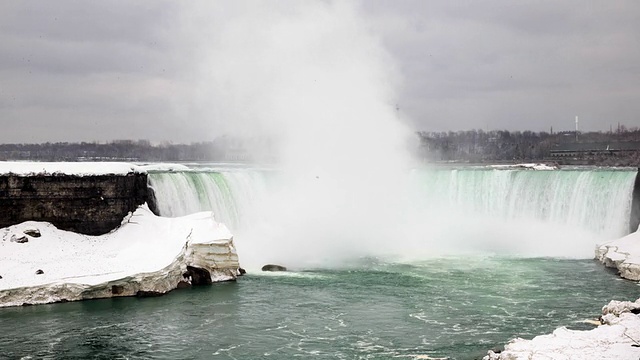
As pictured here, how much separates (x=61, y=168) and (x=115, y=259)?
198 inches

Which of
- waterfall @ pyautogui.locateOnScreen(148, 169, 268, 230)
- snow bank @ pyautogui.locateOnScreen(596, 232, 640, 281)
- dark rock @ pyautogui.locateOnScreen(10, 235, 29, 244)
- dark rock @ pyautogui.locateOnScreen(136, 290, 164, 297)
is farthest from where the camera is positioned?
waterfall @ pyautogui.locateOnScreen(148, 169, 268, 230)

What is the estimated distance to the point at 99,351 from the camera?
16.2 meters

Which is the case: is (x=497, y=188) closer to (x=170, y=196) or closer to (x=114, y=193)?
(x=170, y=196)

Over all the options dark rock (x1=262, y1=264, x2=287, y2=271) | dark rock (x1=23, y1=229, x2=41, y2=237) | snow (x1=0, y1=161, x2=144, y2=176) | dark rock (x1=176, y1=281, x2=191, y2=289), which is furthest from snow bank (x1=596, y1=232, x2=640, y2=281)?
dark rock (x1=23, y1=229, x2=41, y2=237)

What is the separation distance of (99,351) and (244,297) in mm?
6490

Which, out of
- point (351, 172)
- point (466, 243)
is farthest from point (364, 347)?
point (351, 172)

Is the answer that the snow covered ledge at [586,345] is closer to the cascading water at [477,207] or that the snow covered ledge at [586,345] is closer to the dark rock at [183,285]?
the dark rock at [183,285]

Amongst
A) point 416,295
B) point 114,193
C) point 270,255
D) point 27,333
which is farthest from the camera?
point 270,255

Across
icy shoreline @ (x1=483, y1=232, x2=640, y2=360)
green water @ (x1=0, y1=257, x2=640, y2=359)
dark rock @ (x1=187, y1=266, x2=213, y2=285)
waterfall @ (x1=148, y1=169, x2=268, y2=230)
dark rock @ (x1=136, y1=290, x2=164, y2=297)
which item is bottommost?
green water @ (x1=0, y1=257, x2=640, y2=359)

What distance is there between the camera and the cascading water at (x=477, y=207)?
32188mm

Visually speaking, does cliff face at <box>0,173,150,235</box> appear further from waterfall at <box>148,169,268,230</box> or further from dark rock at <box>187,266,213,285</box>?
dark rock at <box>187,266,213,285</box>

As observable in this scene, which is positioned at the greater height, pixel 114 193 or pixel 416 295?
pixel 114 193

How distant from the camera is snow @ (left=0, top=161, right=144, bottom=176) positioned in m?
25.3

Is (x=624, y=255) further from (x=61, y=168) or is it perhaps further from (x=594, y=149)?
(x=594, y=149)
